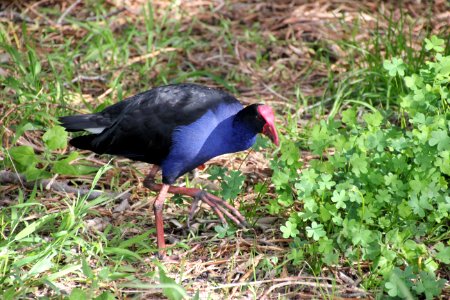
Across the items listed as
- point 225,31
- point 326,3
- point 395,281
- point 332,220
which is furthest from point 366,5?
point 395,281

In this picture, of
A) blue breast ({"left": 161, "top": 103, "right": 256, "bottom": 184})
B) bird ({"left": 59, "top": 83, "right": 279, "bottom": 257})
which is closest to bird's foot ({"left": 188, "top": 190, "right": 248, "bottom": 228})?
bird ({"left": 59, "top": 83, "right": 279, "bottom": 257})

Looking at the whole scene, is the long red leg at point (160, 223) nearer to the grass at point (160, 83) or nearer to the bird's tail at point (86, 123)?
the grass at point (160, 83)

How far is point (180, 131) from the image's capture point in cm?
401

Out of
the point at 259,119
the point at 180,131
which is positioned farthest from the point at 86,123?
the point at 259,119

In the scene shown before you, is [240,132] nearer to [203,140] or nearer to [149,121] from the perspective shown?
[203,140]

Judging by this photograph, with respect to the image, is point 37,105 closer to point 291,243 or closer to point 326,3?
point 291,243

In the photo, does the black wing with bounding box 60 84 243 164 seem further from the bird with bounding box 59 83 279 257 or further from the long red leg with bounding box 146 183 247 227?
the long red leg with bounding box 146 183 247 227

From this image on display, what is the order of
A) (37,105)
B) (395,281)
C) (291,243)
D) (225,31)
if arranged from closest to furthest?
(395,281) → (291,243) → (37,105) → (225,31)

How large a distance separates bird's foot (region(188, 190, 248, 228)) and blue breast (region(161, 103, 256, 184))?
18 centimetres

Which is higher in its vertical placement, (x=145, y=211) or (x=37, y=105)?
(x=37, y=105)

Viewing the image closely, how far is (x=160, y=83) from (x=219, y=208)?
1.89 meters

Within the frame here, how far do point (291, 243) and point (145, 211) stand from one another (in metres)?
1.04

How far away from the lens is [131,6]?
6656 mm

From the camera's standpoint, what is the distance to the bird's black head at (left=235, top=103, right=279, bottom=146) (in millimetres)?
3904
